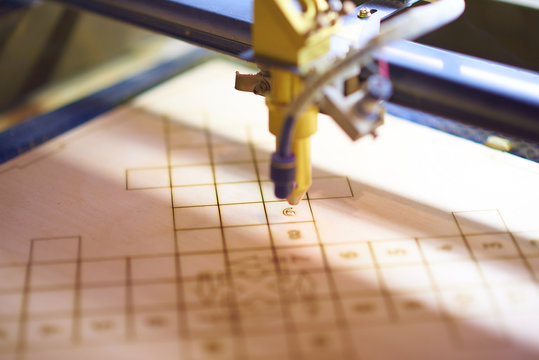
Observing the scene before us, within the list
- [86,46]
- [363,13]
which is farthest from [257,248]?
[86,46]

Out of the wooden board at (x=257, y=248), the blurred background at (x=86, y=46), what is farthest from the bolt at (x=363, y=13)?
the wooden board at (x=257, y=248)

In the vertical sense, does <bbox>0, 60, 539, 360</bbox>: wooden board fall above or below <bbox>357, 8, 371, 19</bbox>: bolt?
below

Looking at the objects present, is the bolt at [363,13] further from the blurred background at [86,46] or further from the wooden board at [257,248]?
the wooden board at [257,248]

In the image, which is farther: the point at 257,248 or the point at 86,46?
the point at 86,46

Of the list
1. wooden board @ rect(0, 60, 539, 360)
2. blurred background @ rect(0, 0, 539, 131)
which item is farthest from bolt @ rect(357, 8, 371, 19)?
wooden board @ rect(0, 60, 539, 360)

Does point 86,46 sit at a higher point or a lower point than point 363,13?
lower

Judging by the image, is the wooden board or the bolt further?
the bolt

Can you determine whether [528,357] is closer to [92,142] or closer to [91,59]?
[92,142]

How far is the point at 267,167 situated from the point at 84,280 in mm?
343

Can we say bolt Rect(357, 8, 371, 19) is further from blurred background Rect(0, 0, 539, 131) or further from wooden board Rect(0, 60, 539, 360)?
wooden board Rect(0, 60, 539, 360)

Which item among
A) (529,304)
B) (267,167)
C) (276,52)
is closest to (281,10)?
(276,52)

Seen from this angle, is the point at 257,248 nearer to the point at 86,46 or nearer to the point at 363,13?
the point at 363,13

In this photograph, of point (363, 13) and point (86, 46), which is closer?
point (363, 13)

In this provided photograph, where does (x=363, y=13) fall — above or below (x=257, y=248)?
above
